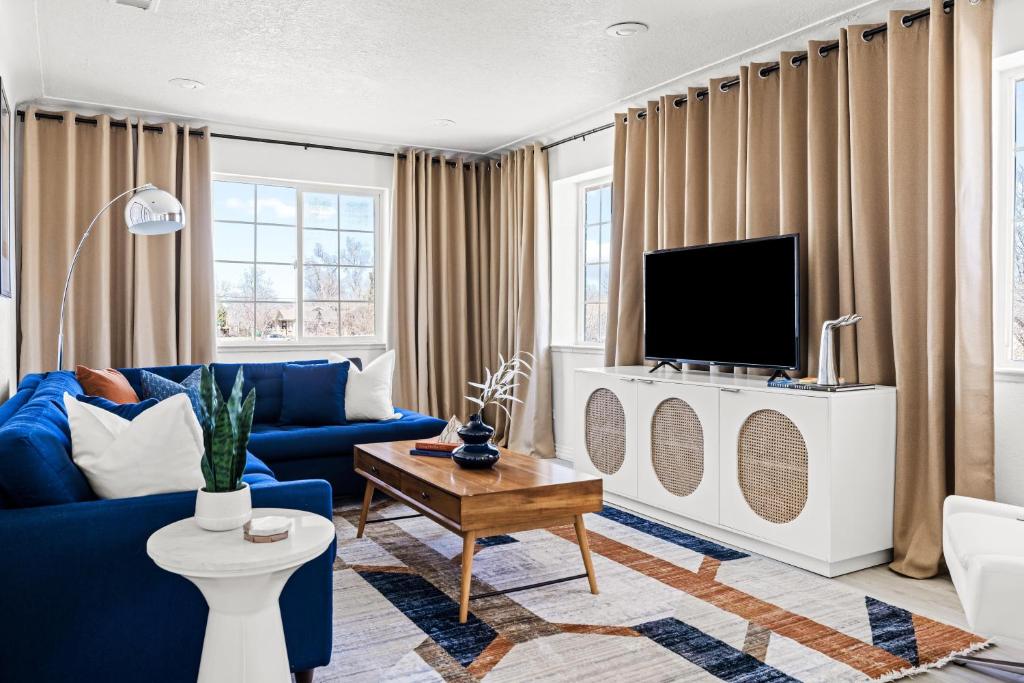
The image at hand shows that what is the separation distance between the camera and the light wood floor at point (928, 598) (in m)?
2.32

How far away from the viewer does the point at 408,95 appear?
4789mm

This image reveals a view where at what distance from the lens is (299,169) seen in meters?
5.93

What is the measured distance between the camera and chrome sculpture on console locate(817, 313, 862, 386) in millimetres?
3281

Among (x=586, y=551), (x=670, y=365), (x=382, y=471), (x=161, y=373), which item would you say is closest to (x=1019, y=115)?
(x=670, y=365)

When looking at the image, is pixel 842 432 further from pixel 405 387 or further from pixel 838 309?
pixel 405 387

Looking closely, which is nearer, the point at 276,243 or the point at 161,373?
the point at 161,373

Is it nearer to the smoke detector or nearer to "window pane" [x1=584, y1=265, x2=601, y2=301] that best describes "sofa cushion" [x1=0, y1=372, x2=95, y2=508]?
the smoke detector

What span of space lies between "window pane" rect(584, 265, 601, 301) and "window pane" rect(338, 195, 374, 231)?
186 centimetres

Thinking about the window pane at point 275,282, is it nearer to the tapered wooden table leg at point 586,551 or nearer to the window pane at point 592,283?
the window pane at point 592,283

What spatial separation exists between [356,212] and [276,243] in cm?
71

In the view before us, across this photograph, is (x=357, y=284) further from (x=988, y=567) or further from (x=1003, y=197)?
(x=988, y=567)

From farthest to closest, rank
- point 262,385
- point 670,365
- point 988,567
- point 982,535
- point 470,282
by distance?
point 470,282, point 262,385, point 670,365, point 982,535, point 988,567

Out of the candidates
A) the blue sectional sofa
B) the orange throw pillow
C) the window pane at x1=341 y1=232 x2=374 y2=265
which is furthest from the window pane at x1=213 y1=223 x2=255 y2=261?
the blue sectional sofa

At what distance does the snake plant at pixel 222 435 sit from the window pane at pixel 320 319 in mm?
4320
